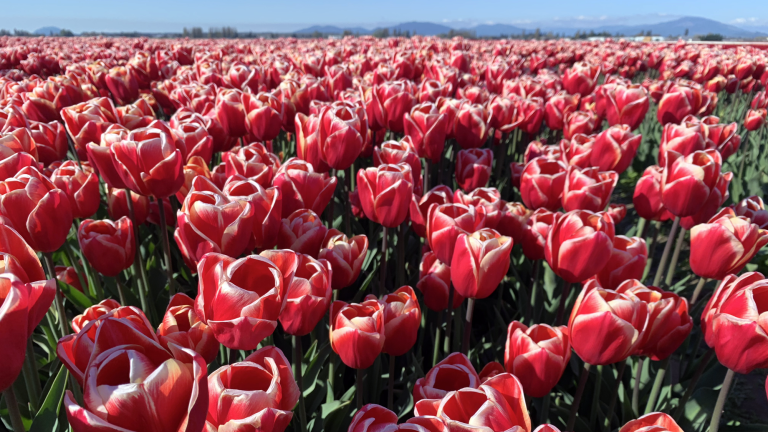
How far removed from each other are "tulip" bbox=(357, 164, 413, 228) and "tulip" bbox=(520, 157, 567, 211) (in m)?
0.83

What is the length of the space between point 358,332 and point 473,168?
194 centimetres

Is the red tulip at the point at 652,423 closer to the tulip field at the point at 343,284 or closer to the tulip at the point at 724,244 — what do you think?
the tulip field at the point at 343,284

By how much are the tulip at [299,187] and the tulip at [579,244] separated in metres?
0.97

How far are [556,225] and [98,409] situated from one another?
1.56 meters

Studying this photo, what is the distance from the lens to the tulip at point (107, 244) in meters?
1.85

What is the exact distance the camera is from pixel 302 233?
1.69m

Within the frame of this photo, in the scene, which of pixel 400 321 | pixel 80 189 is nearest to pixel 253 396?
pixel 400 321

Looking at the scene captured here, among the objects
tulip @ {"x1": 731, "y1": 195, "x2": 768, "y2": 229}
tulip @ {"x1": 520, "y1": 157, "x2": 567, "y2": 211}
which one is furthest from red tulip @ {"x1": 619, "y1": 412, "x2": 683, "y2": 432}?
tulip @ {"x1": 731, "y1": 195, "x2": 768, "y2": 229}

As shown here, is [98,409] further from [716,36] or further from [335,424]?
[716,36]

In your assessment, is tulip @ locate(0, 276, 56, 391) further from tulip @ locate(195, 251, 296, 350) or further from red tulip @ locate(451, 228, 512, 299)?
red tulip @ locate(451, 228, 512, 299)

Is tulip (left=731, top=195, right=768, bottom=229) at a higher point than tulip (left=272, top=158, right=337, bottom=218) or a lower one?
lower

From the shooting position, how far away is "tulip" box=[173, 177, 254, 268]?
1.38 m

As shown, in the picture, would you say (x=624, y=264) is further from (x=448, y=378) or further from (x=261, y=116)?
(x=261, y=116)

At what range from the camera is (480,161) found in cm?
307
